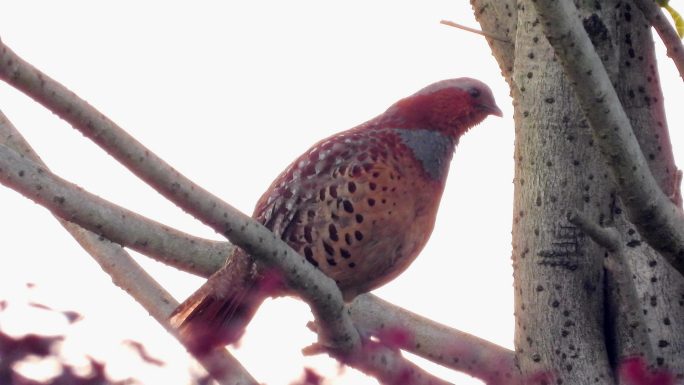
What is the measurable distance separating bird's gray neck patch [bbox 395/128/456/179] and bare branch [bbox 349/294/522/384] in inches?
28.3

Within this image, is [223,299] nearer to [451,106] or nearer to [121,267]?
[121,267]

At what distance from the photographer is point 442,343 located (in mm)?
4039

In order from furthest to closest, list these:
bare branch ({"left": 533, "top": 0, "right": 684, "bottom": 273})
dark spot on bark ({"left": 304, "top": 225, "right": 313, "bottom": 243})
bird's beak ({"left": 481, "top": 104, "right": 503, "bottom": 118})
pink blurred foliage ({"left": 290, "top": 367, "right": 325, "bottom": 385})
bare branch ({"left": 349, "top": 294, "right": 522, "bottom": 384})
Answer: bird's beak ({"left": 481, "top": 104, "right": 503, "bottom": 118}), dark spot on bark ({"left": 304, "top": 225, "right": 313, "bottom": 243}), bare branch ({"left": 349, "top": 294, "right": 522, "bottom": 384}), bare branch ({"left": 533, "top": 0, "right": 684, "bottom": 273}), pink blurred foliage ({"left": 290, "top": 367, "right": 325, "bottom": 385})

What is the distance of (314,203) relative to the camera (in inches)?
175

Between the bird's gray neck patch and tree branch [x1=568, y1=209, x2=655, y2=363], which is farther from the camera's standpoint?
the bird's gray neck patch

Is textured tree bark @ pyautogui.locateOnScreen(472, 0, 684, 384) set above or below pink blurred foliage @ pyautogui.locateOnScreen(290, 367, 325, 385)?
above

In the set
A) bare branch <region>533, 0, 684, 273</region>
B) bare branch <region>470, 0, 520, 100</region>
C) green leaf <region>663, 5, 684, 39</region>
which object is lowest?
bare branch <region>533, 0, 684, 273</region>

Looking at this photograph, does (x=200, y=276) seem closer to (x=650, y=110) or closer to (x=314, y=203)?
(x=314, y=203)

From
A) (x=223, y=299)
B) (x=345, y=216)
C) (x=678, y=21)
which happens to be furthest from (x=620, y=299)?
(x=223, y=299)

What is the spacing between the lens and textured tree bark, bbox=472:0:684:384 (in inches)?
142

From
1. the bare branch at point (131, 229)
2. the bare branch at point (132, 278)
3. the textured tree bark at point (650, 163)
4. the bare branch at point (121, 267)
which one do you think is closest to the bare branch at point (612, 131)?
the textured tree bark at point (650, 163)

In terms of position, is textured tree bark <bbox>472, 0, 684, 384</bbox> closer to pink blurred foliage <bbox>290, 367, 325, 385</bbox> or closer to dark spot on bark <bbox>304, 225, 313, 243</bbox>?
dark spot on bark <bbox>304, 225, 313, 243</bbox>

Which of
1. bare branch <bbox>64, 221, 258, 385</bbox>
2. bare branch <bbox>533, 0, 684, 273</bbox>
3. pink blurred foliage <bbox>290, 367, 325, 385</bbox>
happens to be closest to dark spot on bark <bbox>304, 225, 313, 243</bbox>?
bare branch <bbox>64, 221, 258, 385</bbox>

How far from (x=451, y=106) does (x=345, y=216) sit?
1.15m
